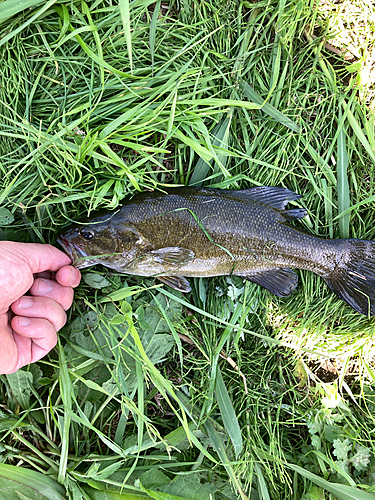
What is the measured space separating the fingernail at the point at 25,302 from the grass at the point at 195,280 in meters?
0.40

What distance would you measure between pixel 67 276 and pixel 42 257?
9.2 inches

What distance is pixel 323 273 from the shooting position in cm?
291

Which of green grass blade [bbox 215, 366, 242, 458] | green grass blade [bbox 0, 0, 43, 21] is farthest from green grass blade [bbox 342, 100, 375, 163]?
green grass blade [bbox 0, 0, 43, 21]

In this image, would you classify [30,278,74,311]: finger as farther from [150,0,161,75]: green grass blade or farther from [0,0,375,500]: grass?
[150,0,161,75]: green grass blade

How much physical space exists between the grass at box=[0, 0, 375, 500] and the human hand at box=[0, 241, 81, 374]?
0.70ft

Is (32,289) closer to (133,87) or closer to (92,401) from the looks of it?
(92,401)

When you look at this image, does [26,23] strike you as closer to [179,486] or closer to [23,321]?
[23,321]

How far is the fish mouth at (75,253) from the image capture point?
2.64 m

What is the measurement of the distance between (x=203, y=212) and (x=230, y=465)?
2.11 m

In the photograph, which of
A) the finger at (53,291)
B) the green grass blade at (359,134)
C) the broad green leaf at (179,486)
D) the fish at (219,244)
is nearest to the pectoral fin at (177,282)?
the fish at (219,244)

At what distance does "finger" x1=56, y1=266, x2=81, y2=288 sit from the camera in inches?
99.9

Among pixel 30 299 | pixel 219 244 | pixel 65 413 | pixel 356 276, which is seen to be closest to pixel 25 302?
pixel 30 299

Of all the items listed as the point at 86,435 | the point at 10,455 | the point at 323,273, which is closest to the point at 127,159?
the point at 323,273

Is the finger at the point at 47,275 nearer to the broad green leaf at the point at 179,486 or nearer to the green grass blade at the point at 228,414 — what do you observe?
the green grass blade at the point at 228,414
